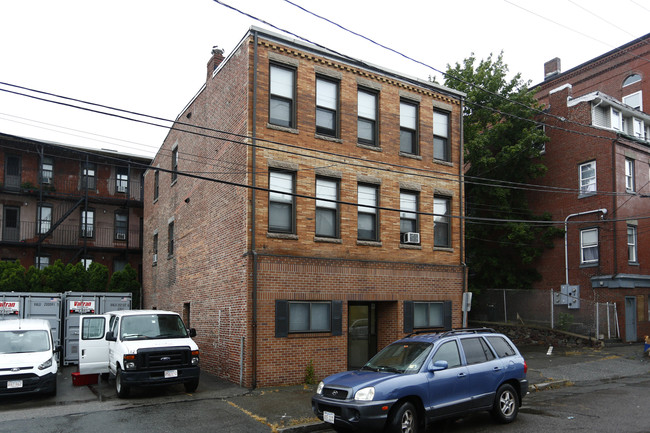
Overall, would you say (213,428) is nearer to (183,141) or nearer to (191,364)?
(191,364)

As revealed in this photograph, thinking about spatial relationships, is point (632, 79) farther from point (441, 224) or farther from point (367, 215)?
point (367, 215)

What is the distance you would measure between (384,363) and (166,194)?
16466 mm

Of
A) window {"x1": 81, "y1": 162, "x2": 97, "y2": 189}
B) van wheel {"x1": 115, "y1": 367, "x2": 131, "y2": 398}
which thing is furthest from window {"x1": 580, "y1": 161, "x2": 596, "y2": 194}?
window {"x1": 81, "y1": 162, "x2": 97, "y2": 189}

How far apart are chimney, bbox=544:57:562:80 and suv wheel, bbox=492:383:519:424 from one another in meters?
35.2

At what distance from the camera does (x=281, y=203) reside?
15.3m

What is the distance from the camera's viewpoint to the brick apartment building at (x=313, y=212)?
14633 mm

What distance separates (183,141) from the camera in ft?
69.2

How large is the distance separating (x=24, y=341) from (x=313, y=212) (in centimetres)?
811

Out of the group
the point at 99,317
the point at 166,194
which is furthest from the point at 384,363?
the point at 166,194

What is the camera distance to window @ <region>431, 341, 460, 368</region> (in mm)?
9453

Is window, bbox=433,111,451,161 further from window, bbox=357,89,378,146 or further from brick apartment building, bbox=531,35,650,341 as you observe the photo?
brick apartment building, bbox=531,35,650,341

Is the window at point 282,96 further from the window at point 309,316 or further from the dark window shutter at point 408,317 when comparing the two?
the dark window shutter at point 408,317

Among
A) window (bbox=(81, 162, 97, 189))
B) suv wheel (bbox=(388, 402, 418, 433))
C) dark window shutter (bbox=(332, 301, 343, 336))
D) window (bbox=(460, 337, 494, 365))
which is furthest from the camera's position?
window (bbox=(81, 162, 97, 189))

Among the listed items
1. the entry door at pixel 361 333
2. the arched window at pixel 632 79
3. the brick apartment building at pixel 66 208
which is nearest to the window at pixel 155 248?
the brick apartment building at pixel 66 208
